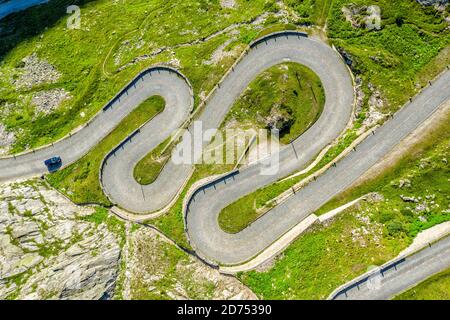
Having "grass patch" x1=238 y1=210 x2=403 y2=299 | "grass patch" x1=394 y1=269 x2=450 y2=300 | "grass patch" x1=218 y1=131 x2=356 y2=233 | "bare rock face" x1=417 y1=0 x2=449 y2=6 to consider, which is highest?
"bare rock face" x1=417 y1=0 x2=449 y2=6

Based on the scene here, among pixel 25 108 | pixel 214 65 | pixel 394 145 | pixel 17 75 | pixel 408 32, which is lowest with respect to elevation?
pixel 394 145

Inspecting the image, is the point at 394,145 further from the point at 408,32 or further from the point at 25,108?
the point at 25,108

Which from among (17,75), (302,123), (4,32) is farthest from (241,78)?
(4,32)

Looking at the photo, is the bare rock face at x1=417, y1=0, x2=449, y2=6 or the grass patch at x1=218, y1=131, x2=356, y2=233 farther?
the bare rock face at x1=417, y1=0, x2=449, y2=6

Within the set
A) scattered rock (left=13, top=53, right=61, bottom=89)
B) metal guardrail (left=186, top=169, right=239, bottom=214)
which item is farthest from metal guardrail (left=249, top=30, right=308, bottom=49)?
scattered rock (left=13, top=53, right=61, bottom=89)

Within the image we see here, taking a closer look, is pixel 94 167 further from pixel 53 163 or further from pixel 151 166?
pixel 151 166

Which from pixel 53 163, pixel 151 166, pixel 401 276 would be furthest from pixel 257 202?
pixel 53 163

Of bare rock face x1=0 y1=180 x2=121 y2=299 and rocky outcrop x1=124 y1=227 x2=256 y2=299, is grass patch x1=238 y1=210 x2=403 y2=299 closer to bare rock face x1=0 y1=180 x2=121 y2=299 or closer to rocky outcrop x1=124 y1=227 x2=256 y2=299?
rocky outcrop x1=124 y1=227 x2=256 y2=299

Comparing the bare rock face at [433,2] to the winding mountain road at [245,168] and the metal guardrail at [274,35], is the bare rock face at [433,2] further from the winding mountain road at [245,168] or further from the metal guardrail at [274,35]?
the metal guardrail at [274,35]
